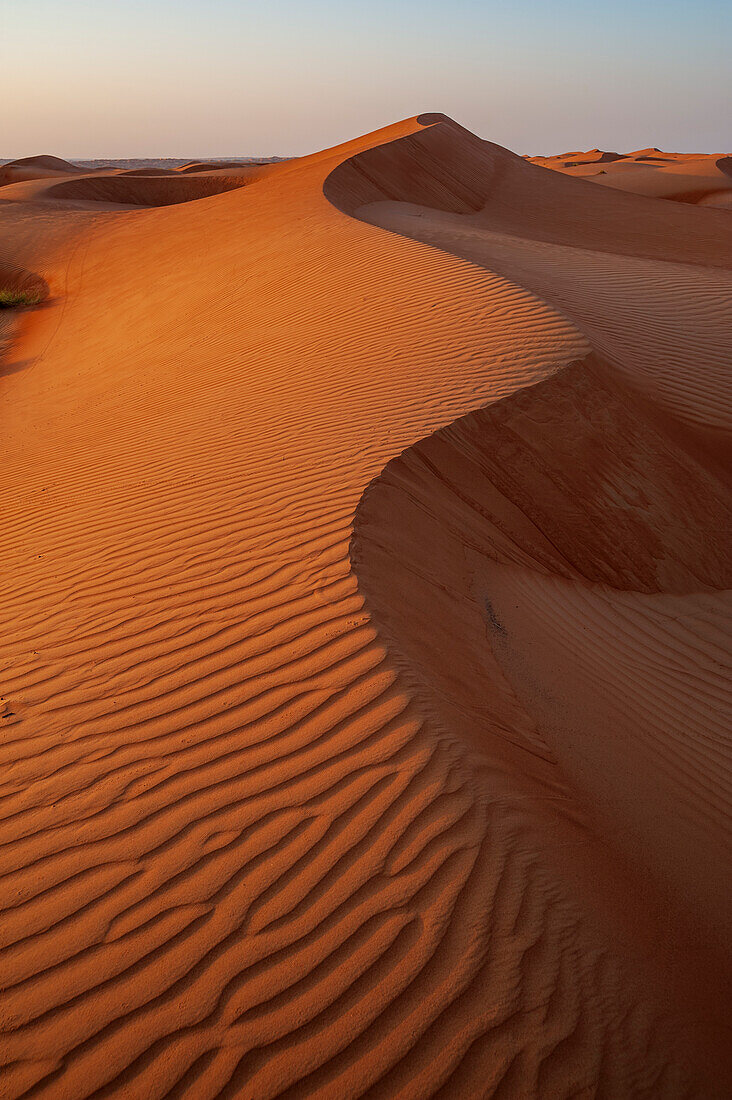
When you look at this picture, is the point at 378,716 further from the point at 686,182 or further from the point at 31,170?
the point at 31,170

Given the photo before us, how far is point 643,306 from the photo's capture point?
10.5 metres

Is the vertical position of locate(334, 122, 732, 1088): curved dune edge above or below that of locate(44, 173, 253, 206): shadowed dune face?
below

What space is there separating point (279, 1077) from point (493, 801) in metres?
1.21

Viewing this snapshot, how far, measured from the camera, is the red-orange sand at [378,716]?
2256 mm

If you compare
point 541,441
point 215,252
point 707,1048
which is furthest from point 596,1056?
point 215,252

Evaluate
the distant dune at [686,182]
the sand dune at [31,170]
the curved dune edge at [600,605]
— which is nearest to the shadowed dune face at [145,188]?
the sand dune at [31,170]

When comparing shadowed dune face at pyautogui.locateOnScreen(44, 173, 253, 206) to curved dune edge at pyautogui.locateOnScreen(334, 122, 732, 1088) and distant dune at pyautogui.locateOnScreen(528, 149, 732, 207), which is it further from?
curved dune edge at pyautogui.locateOnScreen(334, 122, 732, 1088)

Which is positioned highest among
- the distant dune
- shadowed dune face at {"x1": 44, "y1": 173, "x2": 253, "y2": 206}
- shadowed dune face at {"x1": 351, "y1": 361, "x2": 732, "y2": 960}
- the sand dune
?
the sand dune

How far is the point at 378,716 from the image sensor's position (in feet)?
10.3

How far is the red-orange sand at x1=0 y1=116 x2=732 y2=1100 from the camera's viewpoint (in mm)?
2256

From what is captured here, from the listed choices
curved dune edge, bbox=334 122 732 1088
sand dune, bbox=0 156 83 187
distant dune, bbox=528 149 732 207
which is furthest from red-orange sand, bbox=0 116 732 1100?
sand dune, bbox=0 156 83 187

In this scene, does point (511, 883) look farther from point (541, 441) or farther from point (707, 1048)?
point (541, 441)

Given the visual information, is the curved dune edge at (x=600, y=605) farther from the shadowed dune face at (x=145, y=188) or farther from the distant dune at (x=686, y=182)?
the shadowed dune face at (x=145, y=188)

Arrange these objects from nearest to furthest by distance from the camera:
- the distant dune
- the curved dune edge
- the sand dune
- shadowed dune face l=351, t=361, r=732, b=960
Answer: the curved dune edge
shadowed dune face l=351, t=361, r=732, b=960
the distant dune
the sand dune
